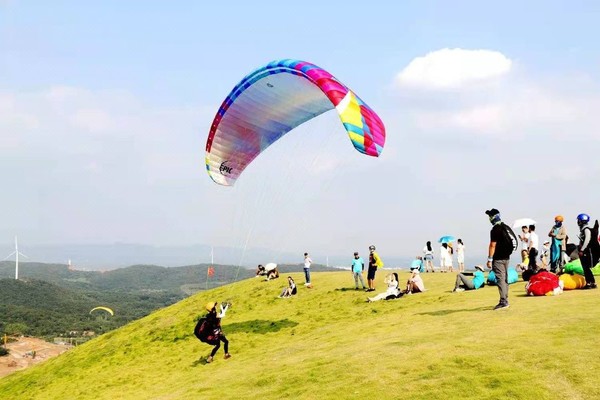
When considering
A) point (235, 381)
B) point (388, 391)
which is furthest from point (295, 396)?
point (235, 381)

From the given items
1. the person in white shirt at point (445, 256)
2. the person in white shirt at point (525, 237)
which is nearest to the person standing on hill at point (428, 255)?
the person in white shirt at point (445, 256)

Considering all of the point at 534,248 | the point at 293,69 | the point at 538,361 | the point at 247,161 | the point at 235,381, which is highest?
the point at 293,69

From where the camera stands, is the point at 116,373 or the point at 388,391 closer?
the point at 388,391

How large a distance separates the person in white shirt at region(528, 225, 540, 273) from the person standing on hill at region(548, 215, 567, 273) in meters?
0.68

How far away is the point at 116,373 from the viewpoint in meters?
22.8

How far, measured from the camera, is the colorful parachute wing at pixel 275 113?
56.0 feet

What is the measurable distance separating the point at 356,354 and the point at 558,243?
11.9 meters

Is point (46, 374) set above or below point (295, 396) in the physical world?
below

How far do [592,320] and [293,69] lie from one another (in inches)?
466

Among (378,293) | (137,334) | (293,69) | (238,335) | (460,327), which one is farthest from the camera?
(137,334)

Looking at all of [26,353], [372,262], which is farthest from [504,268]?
[26,353]

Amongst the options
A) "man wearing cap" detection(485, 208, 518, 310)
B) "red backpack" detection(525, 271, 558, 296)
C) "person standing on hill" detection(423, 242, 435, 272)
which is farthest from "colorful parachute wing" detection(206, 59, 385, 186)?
"person standing on hill" detection(423, 242, 435, 272)

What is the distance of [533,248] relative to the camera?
23.0 meters

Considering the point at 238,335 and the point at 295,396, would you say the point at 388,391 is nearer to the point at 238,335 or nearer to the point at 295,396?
the point at 295,396
